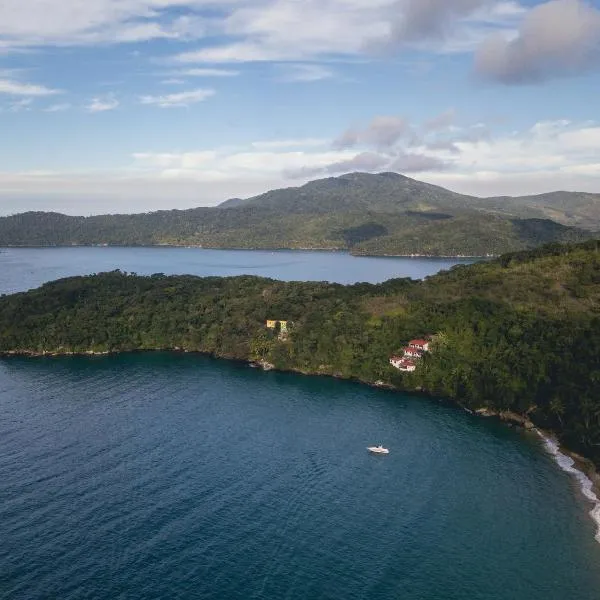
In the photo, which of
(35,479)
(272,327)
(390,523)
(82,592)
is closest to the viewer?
(82,592)

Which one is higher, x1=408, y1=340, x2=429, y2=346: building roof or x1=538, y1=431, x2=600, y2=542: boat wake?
x1=408, y1=340, x2=429, y2=346: building roof

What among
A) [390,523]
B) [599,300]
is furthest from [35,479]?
[599,300]

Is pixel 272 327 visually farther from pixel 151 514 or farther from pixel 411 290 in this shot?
pixel 151 514

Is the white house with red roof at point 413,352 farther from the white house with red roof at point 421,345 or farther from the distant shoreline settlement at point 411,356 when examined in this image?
the white house with red roof at point 421,345

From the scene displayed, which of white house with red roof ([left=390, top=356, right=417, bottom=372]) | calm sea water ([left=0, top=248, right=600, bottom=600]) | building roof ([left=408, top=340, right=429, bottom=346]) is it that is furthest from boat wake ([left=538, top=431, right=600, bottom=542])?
building roof ([left=408, top=340, right=429, bottom=346])

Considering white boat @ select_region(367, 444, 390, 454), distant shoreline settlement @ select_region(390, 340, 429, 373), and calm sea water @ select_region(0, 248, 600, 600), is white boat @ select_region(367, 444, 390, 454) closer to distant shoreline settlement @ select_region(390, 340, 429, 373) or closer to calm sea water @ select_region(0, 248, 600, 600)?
calm sea water @ select_region(0, 248, 600, 600)

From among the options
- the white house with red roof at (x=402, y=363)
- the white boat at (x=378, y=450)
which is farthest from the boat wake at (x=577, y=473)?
the white house with red roof at (x=402, y=363)

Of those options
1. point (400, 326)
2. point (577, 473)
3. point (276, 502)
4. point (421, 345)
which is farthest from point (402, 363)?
point (276, 502)
